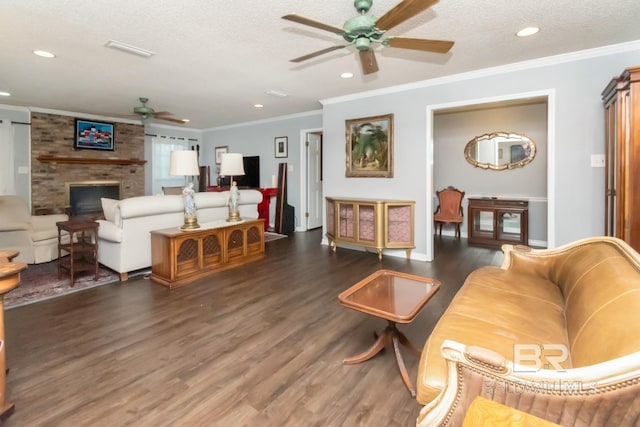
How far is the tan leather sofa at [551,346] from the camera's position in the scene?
88cm

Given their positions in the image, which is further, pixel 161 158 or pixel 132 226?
pixel 161 158

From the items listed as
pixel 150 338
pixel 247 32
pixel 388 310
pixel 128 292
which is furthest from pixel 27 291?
pixel 388 310

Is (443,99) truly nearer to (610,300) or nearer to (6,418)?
(610,300)

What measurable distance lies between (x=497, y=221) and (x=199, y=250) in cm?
458

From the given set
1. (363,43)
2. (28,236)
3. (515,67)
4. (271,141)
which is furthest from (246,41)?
(271,141)

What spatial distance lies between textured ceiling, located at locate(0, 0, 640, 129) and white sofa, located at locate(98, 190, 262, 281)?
5.13 ft

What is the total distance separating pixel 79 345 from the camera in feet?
7.38

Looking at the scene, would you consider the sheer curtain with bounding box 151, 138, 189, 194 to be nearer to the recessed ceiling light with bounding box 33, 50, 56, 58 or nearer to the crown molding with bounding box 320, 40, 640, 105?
the recessed ceiling light with bounding box 33, 50, 56, 58

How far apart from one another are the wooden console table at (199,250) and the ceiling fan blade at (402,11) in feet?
9.17

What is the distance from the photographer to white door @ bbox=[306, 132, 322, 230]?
22.4 feet

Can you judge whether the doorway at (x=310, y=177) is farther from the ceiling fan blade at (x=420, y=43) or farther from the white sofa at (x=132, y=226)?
the ceiling fan blade at (x=420, y=43)

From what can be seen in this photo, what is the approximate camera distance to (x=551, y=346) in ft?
4.67

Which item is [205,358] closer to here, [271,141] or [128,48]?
[128,48]

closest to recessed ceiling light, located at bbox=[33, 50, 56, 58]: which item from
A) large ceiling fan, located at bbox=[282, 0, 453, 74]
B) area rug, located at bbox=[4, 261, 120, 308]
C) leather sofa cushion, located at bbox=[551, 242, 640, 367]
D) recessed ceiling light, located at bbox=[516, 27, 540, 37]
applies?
area rug, located at bbox=[4, 261, 120, 308]
